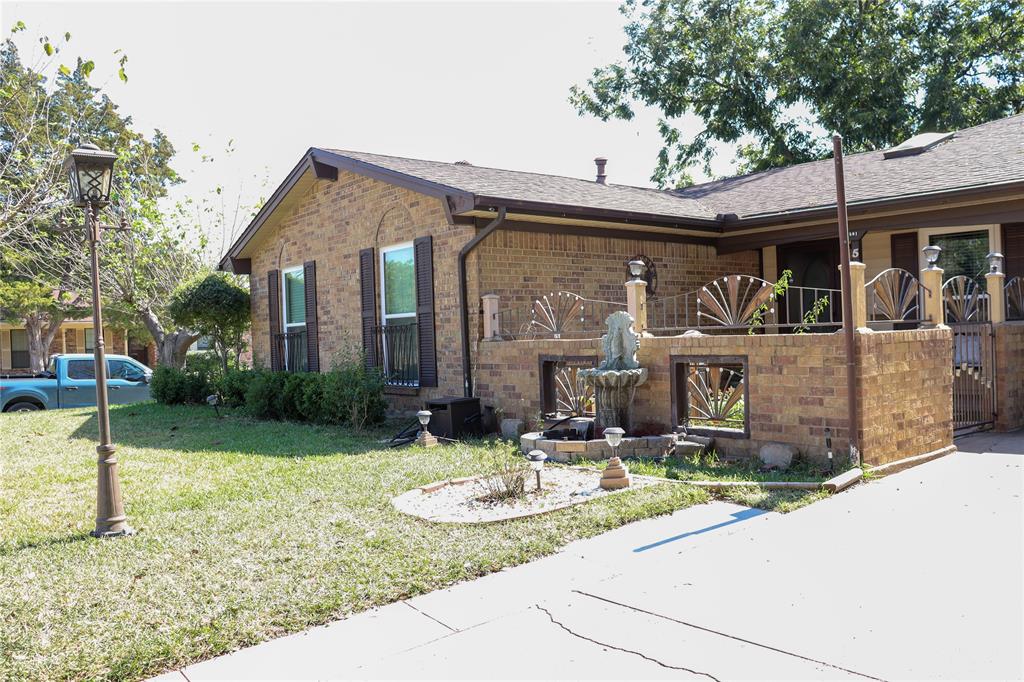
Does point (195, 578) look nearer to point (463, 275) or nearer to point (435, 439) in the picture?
point (435, 439)

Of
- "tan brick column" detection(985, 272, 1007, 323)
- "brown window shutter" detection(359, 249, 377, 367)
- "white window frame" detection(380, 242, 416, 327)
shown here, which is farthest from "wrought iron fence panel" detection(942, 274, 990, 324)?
"brown window shutter" detection(359, 249, 377, 367)

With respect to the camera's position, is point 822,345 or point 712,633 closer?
point 712,633

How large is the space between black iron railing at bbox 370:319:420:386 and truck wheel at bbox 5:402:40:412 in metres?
8.61

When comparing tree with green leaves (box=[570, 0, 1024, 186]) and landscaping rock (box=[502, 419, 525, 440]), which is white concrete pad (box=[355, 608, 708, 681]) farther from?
tree with green leaves (box=[570, 0, 1024, 186])

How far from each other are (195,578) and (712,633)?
2.96 meters

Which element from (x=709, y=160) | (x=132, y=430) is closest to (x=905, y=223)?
Answer: (x=132, y=430)

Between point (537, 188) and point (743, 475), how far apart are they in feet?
20.1

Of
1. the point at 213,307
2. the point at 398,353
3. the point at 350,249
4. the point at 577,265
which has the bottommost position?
the point at 398,353

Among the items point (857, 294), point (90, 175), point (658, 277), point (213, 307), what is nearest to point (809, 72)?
point (658, 277)

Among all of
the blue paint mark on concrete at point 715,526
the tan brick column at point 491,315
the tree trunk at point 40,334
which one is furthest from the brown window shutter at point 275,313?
the tree trunk at point 40,334

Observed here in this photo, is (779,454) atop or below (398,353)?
below

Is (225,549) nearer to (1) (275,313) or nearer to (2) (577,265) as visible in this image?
(2) (577,265)

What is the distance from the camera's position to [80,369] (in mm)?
16906

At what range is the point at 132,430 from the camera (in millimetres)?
12234
